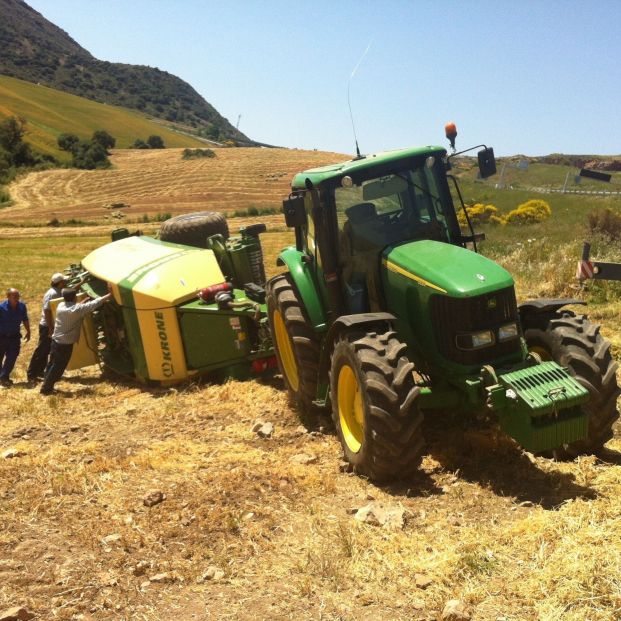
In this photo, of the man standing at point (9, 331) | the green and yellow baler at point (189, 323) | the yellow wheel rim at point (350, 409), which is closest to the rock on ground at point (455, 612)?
the yellow wheel rim at point (350, 409)

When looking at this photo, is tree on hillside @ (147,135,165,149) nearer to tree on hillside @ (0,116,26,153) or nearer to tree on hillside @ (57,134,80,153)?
tree on hillside @ (57,134,80,153)

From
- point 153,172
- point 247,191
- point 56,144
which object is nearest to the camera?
point 247,191

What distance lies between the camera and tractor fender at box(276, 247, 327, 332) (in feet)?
19.9

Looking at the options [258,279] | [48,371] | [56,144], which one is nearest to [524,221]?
[258,279]

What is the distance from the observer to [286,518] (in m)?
4.41

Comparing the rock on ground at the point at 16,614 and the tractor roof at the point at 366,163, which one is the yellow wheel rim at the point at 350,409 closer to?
the tractor roof at the point at 366,163

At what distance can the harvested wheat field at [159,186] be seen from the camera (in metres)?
36.8

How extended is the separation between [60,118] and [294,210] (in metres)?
82.4

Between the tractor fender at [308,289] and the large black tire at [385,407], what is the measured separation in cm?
111

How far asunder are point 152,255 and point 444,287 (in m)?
5.27

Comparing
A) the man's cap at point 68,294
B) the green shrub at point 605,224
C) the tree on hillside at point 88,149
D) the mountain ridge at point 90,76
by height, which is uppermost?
the mountain ridge at point 90,76

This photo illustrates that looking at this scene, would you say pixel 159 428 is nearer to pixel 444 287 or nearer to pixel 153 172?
pixel 444 287

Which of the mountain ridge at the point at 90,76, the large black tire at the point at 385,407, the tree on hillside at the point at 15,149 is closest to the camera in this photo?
the large black tire at the point at 385,407

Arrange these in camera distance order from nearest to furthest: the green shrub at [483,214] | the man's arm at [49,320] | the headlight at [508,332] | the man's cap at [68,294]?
the headlight at [508,332] < the man's cap at [68,294] < the man's arm at [49,320] < the green shrub at [483,214]
